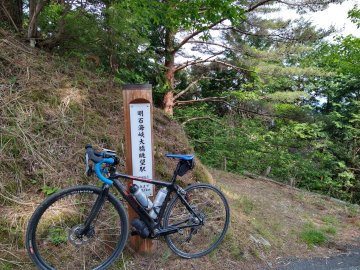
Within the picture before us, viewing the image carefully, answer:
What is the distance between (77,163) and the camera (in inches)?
155

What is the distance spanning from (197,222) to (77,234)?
1.26 m

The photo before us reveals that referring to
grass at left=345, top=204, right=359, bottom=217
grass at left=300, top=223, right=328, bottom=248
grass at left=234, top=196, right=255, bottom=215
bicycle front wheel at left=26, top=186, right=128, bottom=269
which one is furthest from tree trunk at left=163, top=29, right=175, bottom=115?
bicycle front wheel at left=26, top=186, right=128, bottom=269

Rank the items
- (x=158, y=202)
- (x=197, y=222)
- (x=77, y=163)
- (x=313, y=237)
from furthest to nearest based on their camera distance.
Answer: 1. (x=313, y=237)
2. (x=77, y=163)
3. (x=197, y=222)
4. (x=158, y=202)

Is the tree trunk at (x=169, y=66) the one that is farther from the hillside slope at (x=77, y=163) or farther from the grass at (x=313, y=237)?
the grass at (x=313, y=237)

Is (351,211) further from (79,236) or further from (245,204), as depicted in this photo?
(79,236)

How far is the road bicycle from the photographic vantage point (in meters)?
2.83

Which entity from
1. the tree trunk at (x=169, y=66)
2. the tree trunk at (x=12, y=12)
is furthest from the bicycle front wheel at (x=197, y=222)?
the tree trunk at (x=169, y=66)

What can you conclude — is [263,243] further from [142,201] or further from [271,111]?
[271,111]

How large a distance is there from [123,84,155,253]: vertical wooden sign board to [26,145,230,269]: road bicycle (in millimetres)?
198

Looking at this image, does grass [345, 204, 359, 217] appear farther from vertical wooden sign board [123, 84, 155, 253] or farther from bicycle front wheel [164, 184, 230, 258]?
vertical wooden sign board [123, 84, 155, 253]

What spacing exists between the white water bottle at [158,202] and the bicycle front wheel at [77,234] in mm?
333

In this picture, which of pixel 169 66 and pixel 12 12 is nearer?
pixel 12 12

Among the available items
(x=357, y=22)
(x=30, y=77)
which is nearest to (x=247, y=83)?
(x=357, y=22)

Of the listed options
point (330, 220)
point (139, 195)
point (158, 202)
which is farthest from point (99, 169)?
point (330, 220)
